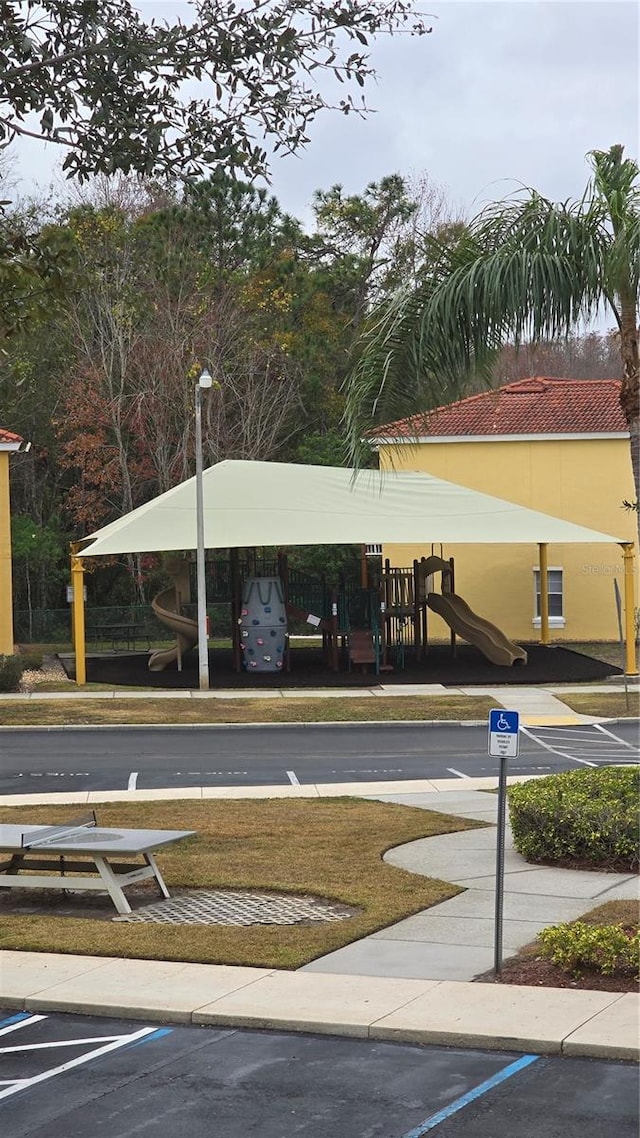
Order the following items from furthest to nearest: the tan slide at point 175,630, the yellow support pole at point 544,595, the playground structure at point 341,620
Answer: the yellow support pole at point 544,595
the tan slide at point 175,630
the playground structure at point 341,620

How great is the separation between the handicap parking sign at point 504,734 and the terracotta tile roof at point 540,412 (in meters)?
33.1

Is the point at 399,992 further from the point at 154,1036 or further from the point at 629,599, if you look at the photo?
the point at 629,599

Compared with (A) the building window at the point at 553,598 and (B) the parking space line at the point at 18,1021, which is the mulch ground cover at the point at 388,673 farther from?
(B) the parking space line at the point at 18,1021

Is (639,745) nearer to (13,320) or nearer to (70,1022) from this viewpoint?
(13,320)

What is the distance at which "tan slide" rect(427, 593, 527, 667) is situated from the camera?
37000 mm

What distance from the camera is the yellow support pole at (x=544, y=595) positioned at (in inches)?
1624

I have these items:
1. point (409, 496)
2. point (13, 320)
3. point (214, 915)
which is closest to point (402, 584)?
point (409, 496)

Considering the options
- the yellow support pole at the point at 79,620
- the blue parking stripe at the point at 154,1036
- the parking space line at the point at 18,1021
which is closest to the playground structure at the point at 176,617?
the yellow support pole at the point at 79,620

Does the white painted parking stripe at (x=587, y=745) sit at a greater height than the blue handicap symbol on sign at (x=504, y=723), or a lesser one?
lesser

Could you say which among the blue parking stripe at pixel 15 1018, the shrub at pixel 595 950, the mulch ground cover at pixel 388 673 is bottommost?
the blue parking stripe at pixel 15 1018

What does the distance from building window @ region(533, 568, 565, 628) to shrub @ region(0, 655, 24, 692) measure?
1756 centimetres

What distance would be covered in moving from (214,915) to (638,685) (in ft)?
74.9

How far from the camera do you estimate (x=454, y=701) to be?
1166 inches

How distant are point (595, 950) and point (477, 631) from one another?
93.0 ft
